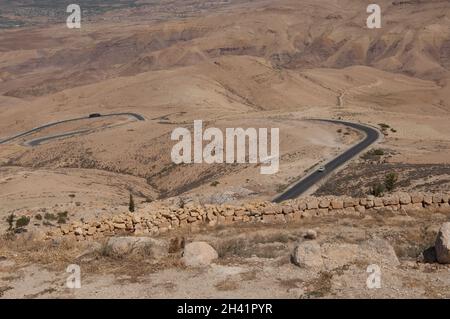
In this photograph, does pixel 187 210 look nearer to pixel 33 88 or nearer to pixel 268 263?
pixel 268 263

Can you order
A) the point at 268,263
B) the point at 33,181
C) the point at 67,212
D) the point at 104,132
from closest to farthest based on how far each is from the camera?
the point at 268,263
the point at 67,212
the point at 33,181
the point at 104,132

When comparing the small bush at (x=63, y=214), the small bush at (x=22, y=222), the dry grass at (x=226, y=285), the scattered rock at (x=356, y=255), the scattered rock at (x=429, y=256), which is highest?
the scattered rock at (x=356, y=255)

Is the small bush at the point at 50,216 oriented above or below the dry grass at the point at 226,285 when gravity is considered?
below

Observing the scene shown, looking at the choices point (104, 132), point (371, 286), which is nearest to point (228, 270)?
point (371, 286)

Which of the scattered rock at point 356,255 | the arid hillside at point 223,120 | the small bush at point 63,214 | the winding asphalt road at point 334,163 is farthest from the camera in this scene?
the arid hillside at point 223,120
